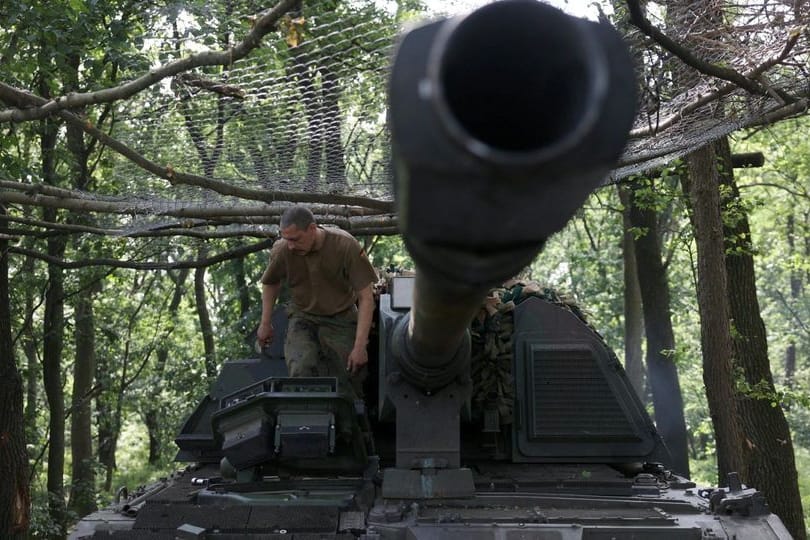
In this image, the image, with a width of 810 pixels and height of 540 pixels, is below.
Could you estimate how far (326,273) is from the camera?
7.97 m

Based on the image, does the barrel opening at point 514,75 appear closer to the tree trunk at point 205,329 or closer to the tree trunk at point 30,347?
the tree trunk at point 30,347

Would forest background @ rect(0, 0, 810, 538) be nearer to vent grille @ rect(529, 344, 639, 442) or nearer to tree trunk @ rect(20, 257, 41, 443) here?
tree trunk @ rect(20, 257, 41, 443)

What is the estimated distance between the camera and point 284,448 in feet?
22.2

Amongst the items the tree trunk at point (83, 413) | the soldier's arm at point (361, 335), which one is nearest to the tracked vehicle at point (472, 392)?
the soldier's arm at point (361, 335)

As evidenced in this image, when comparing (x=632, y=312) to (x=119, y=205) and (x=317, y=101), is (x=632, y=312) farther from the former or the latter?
(x=317, y=101)

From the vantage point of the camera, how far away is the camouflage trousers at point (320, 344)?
→ 8.06 metres

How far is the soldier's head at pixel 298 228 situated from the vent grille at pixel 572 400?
5.92 ft

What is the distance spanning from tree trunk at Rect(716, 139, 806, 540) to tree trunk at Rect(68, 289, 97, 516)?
1079cm

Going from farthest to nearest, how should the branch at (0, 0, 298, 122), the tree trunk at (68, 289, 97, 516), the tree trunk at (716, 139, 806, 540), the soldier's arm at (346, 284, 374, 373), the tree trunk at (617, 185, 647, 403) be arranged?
the tree trunk at (617, 185, 647, 403), the tree trunk at (68, 289, 97, 516), the tree trunk at (716, 139, 806, 540), the soldier's arm at (346, 284, 374, 373), the branch at (0, 0, 298, 122)

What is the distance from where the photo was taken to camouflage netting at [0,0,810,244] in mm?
7352

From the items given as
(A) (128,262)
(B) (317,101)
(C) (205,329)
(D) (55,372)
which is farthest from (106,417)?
(B) (317,101)

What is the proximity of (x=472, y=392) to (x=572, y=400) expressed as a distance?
95 centimetres

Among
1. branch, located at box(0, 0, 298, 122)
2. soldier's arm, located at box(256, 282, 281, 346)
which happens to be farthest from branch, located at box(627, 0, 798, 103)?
soldier's arm, located at box(256, 282, 281, 346)

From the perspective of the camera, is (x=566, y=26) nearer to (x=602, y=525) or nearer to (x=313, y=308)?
(x=602, y=525)
